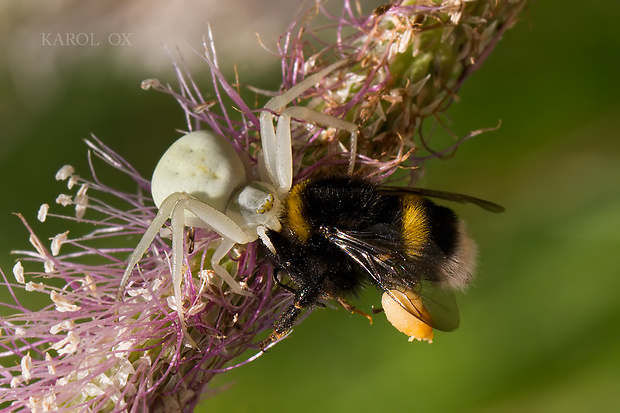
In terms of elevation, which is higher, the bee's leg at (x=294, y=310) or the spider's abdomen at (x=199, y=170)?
the spider's abdomen at (x=199, y=170)

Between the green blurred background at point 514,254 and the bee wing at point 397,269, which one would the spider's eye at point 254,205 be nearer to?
the bee wing at point 397,269

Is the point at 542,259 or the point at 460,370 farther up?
the point at 542,259

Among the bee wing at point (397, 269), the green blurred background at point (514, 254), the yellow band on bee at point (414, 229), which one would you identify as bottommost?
the green blurred background at point (514, 254)

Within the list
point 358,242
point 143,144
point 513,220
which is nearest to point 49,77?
point 143,144

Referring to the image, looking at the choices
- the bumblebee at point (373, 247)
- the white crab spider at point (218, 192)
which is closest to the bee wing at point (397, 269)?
the bumblebee at point (373, 247)

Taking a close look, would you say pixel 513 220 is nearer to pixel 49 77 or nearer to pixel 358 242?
pixel 358 242

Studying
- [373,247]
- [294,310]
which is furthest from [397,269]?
[294,310]
